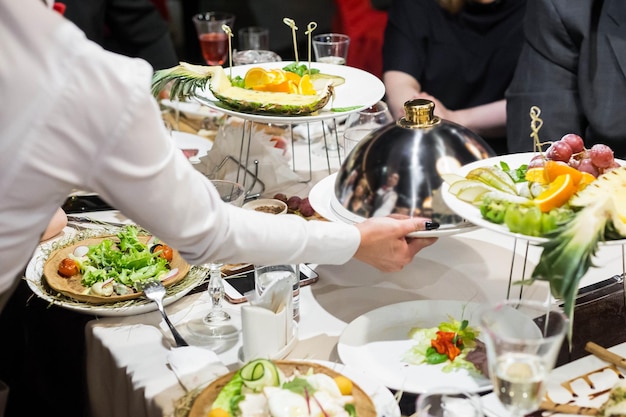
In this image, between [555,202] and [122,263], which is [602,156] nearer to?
[555,202]

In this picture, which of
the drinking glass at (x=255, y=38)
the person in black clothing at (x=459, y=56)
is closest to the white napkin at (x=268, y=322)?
the drinking glass at (x=255, y=38)

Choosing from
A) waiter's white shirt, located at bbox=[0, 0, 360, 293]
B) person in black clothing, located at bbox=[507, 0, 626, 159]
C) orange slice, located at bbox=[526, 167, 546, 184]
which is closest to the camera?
waiter's white shirt, located at bbox=[0, 0, 360, 293]

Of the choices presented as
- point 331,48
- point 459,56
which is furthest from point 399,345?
point 459,56

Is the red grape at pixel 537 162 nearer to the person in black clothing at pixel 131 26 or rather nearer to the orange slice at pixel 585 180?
the orange slice at pixel 585 180

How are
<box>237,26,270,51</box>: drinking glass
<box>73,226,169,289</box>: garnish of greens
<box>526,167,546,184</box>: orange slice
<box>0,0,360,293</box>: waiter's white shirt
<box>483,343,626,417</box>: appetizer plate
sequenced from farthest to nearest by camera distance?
<box>237,26,270,51</box>: drinking glass, <box>73,226,169,289</box>: garnish of greens, <box>526,167,546,184</box>: orange slice, <box>483,343,626,417</box>: appetizer plate, <box>0,0,360,293</box>: waiter's white shirt

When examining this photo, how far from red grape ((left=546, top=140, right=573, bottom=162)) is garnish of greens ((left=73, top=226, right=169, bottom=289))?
0.82m

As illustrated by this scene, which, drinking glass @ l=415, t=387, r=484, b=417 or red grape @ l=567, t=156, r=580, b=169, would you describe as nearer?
drinking glass @ l=415, t=387, r=484, b=417

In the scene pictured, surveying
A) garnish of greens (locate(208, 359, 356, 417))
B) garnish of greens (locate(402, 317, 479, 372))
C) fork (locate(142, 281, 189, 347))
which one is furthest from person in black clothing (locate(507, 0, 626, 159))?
garnish of greens (locate(208, 359, 356, 417))

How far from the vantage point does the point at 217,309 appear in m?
1.63

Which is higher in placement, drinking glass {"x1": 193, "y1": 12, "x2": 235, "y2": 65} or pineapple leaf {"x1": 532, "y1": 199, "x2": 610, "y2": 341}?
pineapple leaf {"x1": 532, "y1": 199, "x2": 610, "y2": 341}

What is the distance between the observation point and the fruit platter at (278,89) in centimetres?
194

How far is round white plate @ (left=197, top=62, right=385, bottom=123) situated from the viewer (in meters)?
Answer: 1.90

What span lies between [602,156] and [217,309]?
792 millimetres

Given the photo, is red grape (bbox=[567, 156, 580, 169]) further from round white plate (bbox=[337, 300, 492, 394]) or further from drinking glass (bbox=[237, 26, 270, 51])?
drinking glass (bbox=[237, 26, 270, 51])
